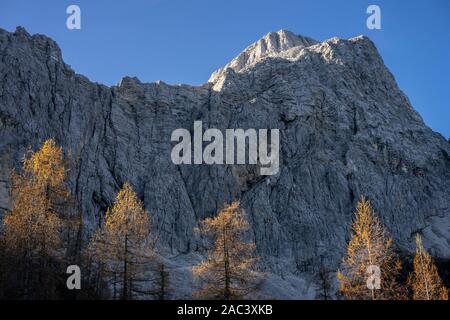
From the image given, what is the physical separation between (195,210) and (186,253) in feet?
29.1

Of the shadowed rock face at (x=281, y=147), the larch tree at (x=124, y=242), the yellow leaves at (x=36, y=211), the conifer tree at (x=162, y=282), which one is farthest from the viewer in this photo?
the shadowed rock face at (x=281, y=147)

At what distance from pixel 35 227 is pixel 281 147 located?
5334 cm

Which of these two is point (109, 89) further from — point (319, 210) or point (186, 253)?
point (319, 210)

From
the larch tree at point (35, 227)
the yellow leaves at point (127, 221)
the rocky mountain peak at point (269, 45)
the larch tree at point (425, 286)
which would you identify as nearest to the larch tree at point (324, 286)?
the larch tree at point (425, 286)

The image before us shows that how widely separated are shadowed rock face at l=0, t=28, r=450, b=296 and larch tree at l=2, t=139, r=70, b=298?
2459cm

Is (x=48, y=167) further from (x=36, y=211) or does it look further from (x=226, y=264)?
(x=226, y=264)

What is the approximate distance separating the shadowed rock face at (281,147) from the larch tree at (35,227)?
24.6 m

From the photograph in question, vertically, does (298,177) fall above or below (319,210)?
above

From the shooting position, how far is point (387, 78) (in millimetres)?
95000

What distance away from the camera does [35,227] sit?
25.0 m

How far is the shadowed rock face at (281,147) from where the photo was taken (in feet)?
202

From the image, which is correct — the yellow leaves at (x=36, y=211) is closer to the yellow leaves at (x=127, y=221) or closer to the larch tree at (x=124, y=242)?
the larch tree at (x=124, y=242)

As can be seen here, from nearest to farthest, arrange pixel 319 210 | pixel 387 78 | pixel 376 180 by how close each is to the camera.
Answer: pixel 319 210 → pixel 376 180 → pixel 387 78
